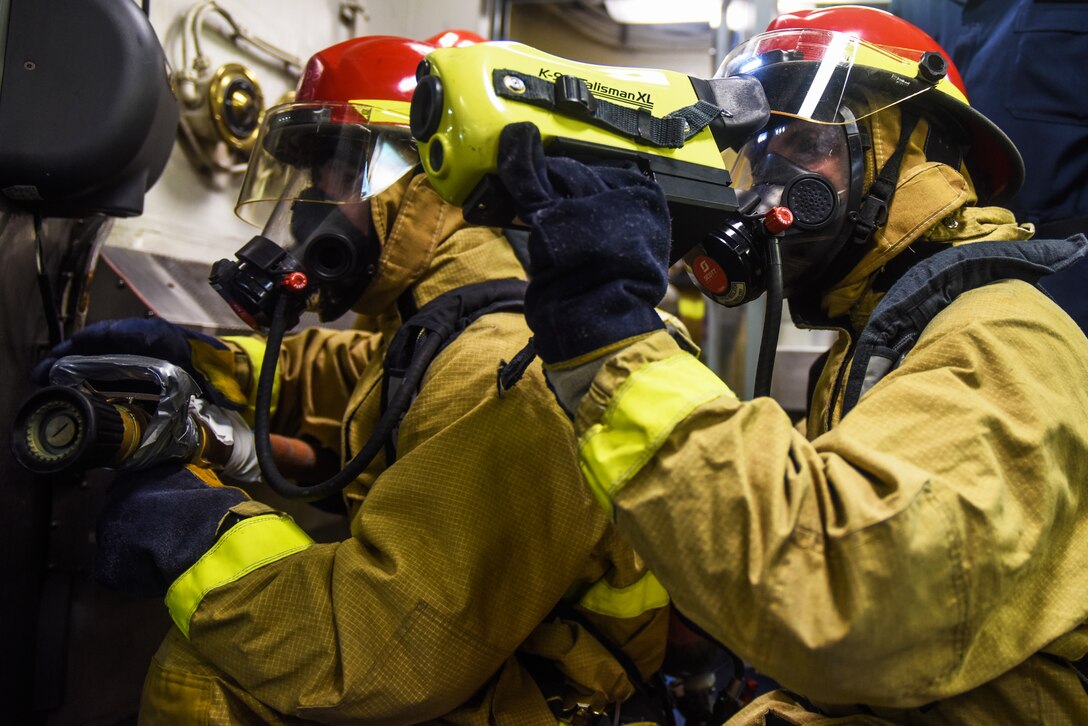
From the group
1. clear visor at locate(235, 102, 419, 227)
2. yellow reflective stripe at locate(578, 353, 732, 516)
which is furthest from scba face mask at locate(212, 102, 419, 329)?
yellow reflective stripe at locate(578, 353, 732, 516)

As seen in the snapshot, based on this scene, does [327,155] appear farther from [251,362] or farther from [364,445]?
[364,445]

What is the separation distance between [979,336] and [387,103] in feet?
3.94

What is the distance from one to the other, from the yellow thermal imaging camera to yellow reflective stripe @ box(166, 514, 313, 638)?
608 millimetres

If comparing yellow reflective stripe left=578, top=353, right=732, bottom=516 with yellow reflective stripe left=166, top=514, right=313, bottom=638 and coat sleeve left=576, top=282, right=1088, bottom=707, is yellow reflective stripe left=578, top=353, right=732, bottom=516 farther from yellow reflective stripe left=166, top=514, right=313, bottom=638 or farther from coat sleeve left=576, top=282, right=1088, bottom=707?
yellow reflective stripe left=166, top=514, right=313, bottom=638

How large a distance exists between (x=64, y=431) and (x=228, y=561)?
0.35 m

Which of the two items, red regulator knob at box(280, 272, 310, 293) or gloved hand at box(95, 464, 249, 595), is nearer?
gloved hand at box(95, 464, 249, 595)

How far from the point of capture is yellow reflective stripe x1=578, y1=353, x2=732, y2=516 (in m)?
0.78

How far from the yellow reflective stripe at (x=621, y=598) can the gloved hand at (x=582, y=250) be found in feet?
1.82

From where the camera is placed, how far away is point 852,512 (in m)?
0.74

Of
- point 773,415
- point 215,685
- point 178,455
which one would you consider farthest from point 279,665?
point 773,415

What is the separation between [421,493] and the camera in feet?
3.87

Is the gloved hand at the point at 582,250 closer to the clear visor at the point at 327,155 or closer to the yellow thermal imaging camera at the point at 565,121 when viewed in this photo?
the yellow thermal imaging camera at the point at 565,121

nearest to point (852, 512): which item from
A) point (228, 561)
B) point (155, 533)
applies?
point (228, 561)

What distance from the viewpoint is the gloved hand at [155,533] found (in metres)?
1.23
